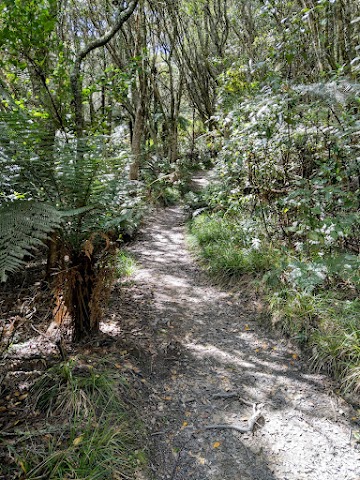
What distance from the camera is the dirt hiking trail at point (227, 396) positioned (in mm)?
2240

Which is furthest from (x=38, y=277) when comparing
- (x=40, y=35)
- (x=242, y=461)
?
(x=242, y=461)

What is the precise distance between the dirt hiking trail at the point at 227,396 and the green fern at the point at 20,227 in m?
1.64

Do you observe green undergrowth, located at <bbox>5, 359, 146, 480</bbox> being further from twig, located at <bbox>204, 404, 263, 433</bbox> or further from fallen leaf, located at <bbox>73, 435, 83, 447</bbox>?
twig, located at <bbox>204, 404, 263, 433</bbox>

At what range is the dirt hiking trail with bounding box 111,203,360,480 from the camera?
88.2 inches

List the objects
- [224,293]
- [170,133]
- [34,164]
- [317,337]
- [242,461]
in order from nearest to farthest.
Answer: [242,461]
[34,164]
[317,337]
[224,293]
[170,133]

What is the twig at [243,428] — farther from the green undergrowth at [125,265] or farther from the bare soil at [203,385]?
the green undergrowth at [125,265]

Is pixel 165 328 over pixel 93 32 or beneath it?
beneath

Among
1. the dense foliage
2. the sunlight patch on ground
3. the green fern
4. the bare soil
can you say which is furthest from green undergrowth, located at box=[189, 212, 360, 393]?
the green fern

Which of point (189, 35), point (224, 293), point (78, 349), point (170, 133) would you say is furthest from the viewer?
point (189, 35)

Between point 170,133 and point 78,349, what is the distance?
10689 mm

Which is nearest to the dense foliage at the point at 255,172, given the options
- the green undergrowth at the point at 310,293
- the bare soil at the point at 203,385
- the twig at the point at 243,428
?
the green undergrowth at the point at 310,293

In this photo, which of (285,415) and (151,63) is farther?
(151,63)

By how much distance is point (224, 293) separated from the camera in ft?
14.6

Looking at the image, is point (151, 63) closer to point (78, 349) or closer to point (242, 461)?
point (78, 349)
